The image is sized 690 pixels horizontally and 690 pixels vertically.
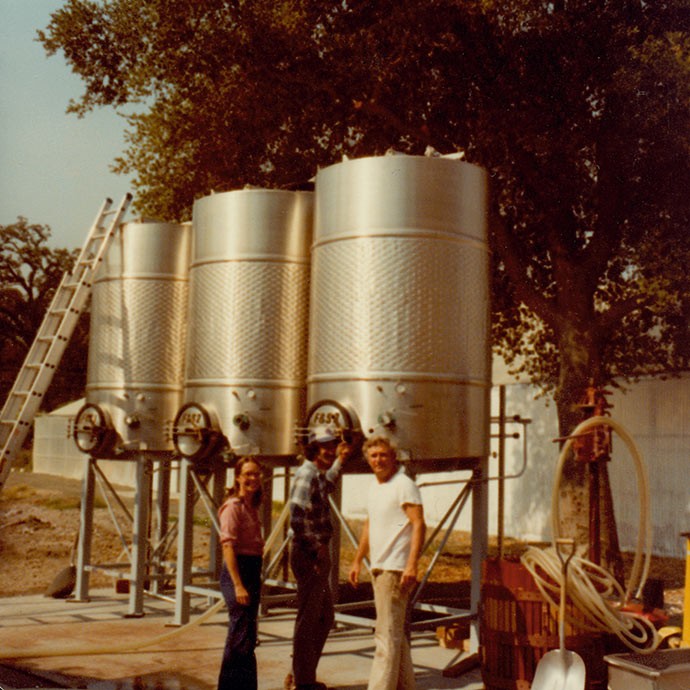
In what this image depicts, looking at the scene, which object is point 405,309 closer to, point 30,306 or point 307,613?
point 307,613

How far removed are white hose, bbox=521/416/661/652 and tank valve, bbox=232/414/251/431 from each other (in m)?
3.81

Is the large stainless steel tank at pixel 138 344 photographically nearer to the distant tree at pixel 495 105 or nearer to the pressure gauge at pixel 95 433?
the pressure gauge at pixel 95 433

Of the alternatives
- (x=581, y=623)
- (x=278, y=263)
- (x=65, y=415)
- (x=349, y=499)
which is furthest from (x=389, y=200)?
(x=65, y=415)

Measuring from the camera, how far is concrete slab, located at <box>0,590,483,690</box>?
8.70 meters

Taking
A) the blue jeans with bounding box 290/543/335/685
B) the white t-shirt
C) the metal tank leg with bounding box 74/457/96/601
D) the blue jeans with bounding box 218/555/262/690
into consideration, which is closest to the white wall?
the metal tank leg with bounding box 74/457/96/601

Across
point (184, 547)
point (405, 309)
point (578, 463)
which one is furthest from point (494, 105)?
point (184, 547)

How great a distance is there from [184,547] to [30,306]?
45.8 meters

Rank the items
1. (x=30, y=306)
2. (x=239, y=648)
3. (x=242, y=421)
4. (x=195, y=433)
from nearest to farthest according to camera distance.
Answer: (x=239, y=648), (x=242, y=421), (x=195, y=433), (x=30, y=306)

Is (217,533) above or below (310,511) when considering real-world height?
below

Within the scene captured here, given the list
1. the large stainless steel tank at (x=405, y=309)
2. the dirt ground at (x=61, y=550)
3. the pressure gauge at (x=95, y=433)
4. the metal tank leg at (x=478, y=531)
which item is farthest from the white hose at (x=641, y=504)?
the pressure gauge at (x=95, y=433)

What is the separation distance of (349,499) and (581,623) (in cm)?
1835

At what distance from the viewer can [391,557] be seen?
23.7 feet

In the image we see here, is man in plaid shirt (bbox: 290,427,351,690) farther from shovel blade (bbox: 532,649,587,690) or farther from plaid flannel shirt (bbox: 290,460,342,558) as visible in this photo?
shovel blade (bbox: 532,649,587,690)

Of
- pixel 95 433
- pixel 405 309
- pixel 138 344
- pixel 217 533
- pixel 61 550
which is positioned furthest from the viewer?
pixel 61 550
